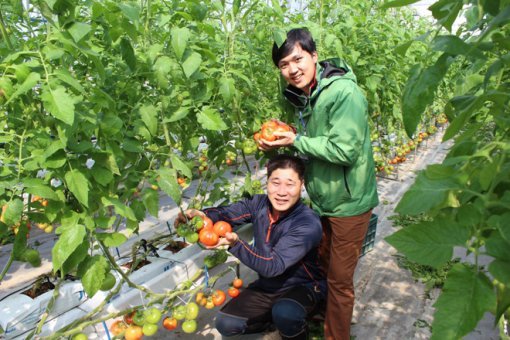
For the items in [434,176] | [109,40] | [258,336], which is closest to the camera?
[434,176]

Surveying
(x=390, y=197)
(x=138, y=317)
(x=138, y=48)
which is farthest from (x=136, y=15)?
(x=390, y=197)

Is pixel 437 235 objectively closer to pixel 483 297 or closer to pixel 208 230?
pixel 483 297

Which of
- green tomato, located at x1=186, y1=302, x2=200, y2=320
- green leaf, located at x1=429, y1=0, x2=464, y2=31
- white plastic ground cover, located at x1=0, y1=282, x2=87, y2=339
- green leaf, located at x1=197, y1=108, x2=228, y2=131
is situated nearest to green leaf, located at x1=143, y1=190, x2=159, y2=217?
green leaf, located at x1=197, y1=108, x2=228, y2=131

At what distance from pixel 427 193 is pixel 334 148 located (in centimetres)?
121

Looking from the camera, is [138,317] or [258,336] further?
[258,336]

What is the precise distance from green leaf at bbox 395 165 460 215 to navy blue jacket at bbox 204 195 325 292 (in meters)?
1.26

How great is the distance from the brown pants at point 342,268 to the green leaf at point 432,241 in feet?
4.76

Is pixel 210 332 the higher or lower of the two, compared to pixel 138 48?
lower

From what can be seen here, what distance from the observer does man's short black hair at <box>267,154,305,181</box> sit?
6.72 feet

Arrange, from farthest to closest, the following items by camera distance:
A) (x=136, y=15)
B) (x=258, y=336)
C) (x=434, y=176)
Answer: (x=258, y=336) < (x=136, y=15) < (x=434, y=176)

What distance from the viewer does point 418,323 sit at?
2500 millimetres

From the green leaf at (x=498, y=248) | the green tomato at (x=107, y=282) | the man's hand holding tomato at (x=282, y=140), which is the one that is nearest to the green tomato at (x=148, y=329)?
the green tomato at (x=107, y=282)

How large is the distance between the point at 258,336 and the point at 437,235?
6.53 feet

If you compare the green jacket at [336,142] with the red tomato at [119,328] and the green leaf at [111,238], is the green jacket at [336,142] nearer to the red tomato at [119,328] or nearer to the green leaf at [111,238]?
the green leaf at [111,238]
